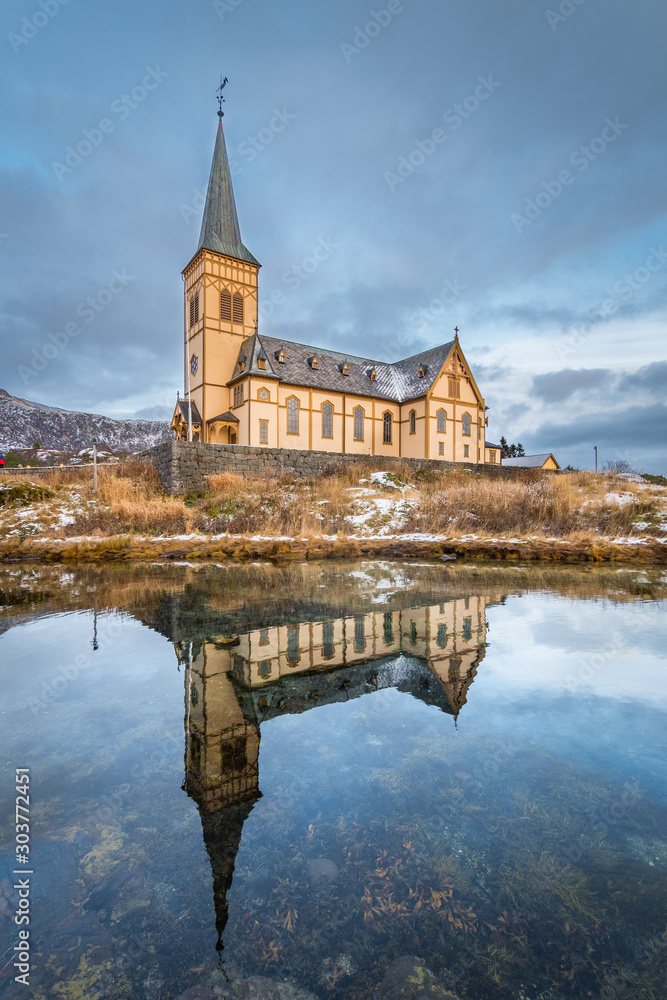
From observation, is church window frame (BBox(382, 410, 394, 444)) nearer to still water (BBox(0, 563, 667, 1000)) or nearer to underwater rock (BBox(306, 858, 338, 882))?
still water (BBox(0, 563, 667, 1000))

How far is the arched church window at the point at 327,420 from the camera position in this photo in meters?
37.2

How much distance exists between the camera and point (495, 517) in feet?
62.8

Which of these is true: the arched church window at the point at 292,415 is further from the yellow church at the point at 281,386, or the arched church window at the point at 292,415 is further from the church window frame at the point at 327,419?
the church window frame at the point at 327,419

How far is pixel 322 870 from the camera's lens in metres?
2.52

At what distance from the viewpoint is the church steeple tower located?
35250 millimetres

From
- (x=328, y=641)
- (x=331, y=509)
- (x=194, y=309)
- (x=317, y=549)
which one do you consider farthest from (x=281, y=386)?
(x=328, y=641)

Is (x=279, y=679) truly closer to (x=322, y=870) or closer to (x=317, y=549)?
(x=322, y=870)

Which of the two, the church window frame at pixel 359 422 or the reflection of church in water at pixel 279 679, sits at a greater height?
the church window frame at pixel 359 422

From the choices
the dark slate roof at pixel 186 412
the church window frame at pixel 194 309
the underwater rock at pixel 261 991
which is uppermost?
the church window frame at pixel 194 309

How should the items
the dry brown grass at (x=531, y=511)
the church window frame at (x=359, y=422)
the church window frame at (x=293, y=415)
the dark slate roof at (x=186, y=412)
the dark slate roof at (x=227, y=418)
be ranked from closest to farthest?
the dry brown grass at (x=531, y=511)
the dark slate roof at (x=227, y=418)
the dark slate roof at (x=186, y=412)
the church window frame at (x=293, y=415)
the church window frame at (x=359, y=422)

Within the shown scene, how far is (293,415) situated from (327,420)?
10.3 feet

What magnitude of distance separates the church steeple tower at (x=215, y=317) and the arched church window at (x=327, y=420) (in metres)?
6.66

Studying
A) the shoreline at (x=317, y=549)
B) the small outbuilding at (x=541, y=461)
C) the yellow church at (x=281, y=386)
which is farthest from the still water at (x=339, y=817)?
the small outbuilding at (x=541, y=461)

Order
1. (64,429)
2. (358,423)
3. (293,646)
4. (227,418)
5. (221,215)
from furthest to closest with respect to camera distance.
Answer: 1. (64,429)
2. (358,423)
3. (221,215)
4. (227,418)
5. (293,646)
